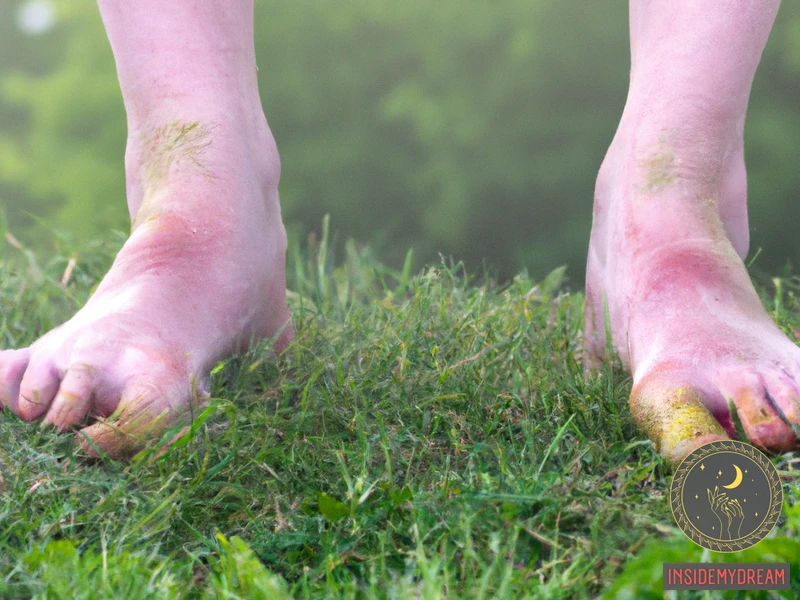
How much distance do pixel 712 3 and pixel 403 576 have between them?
100 cm

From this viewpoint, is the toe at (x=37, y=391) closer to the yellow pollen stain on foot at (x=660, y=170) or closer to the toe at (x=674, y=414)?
the toe at (x=674, y=414)

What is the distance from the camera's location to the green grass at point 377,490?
731 mm

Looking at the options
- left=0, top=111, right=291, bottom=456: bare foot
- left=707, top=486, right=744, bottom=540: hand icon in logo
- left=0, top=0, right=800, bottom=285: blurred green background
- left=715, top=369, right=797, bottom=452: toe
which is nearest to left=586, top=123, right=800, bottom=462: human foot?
left=715, top=369, right=797, bottom=452: toe

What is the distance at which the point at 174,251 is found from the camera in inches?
48.4

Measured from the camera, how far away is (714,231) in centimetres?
124

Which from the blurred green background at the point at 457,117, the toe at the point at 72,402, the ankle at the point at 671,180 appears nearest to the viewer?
the toe at the point at 72,402

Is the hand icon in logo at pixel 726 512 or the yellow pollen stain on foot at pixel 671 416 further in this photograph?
the yellow pollen stain on foot at pixel 671 416

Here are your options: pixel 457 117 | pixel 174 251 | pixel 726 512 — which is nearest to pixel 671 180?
pixel 726 512

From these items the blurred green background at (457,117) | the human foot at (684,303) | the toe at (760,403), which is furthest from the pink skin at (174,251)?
the blurred green background at (457,117)

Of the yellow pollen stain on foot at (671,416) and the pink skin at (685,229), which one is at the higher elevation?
the pink skin at (685,229)

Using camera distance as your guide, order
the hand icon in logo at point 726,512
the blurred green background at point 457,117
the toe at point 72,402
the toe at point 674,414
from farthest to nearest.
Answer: the blurred green background at point 457,117
the toe at point 72,402
the toe at point 674,414
the hand icon in logo at point 726,512

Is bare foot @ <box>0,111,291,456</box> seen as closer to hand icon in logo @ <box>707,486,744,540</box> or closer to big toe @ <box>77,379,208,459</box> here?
big toe @ <box>77,379,208,459</box>

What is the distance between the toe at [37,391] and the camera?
106 cm

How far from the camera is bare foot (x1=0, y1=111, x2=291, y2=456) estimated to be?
1043 millimetres
